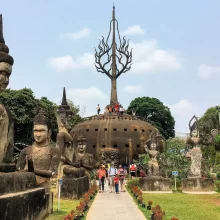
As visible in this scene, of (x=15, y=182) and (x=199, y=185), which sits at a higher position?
(x=199, y=185)

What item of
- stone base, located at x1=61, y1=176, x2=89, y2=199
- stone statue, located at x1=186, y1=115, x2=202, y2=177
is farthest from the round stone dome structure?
stone base, located at x1=61, y1=176, x2=89, y2=199

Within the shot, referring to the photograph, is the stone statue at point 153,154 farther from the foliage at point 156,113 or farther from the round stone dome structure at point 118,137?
the foliage at point 156,113

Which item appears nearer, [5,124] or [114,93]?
[5,124]

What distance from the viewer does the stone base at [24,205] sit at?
608cm

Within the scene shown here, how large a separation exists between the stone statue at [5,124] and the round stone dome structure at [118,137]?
138ft

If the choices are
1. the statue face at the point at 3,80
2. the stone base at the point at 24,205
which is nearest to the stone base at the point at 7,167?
the stone base at the point at 24,205

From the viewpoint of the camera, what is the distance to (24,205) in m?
7.15

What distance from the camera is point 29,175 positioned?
8.28m

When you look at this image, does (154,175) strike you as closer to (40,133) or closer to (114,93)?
(40,133)

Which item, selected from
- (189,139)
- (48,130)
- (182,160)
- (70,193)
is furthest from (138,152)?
(48,130)

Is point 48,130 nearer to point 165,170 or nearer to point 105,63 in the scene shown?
point 165,170

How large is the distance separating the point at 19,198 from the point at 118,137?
147 ft

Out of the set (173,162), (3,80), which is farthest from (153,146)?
(3,80)

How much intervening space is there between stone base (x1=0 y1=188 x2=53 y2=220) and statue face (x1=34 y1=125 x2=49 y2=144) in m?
1.87
